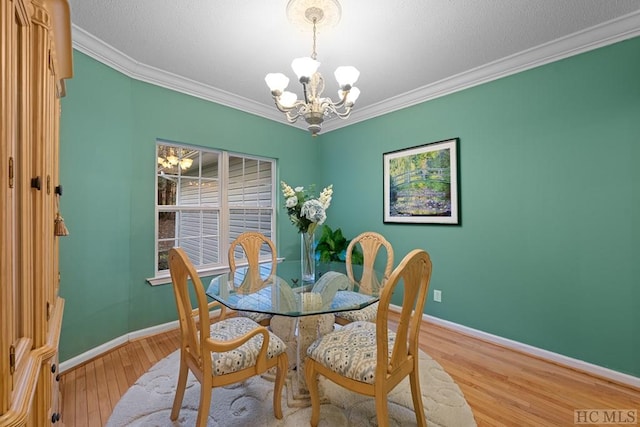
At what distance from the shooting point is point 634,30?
2080 mm

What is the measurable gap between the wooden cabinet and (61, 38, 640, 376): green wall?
153 centimetres

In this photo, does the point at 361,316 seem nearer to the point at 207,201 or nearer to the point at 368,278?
the point at 368,278

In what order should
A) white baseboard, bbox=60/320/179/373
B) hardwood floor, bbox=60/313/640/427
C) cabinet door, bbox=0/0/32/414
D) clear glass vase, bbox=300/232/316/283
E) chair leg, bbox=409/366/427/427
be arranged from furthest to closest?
1. clear glass vase, bbox=300/232/316/283
2. white baseboard, bbox=60/320/179/373
3. hardwood floor, bbox=60/313/640/427
4. chair leg, bbox=409/366/427/427
5. cabinet door, bbox=0/0/32/414

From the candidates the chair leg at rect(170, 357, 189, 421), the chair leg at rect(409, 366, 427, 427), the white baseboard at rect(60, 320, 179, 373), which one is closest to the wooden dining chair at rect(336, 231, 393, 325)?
the chair leg at rect(409, 366, 427, 427)

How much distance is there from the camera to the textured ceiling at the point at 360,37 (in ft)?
6.48

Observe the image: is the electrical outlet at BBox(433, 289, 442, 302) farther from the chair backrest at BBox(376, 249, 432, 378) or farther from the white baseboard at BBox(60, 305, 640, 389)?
the chair backrest at BBox(376, 249, 432, 378)

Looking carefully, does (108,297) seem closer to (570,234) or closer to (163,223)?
(163,223)

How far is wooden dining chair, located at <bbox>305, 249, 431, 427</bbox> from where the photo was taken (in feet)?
4.40

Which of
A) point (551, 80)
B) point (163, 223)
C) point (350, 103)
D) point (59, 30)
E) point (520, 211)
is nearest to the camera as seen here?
point (59, 30)

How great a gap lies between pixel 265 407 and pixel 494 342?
2.22 metres

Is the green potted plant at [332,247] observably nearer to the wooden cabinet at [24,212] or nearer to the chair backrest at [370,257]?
the chair backrest at [370,257]

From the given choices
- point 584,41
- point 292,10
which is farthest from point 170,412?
point 584,41

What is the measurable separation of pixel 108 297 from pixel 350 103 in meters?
2.65

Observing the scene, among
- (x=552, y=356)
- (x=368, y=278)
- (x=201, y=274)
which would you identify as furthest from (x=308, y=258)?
(x=552, y=356)
